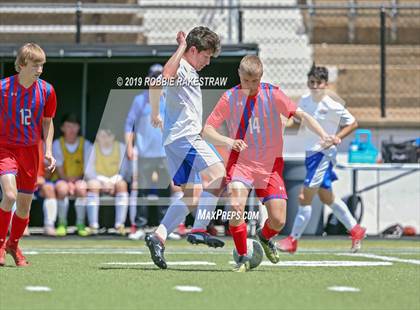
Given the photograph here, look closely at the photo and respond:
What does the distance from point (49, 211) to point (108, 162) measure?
102cm

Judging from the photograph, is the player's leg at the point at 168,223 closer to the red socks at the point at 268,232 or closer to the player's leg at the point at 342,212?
the red socks at the point at 268,232

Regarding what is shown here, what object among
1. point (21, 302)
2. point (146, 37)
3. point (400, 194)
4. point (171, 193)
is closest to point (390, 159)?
point (400, 194)

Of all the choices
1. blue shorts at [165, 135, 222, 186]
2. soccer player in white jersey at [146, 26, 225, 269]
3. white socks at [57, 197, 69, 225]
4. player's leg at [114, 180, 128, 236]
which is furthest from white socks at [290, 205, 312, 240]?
white socks at [57, 197, 69, 225]

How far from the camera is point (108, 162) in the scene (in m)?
15.4

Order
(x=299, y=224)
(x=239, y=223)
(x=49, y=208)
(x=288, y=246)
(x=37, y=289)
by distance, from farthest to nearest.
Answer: (x=49, y=208), (x=299, y=224), (x=288, y=246), (x=239, y=223), (x=37, y=289)

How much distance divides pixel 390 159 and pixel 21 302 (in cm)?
994

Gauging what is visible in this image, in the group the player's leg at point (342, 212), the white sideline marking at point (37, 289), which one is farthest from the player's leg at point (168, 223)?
the player's leg at point (342, 212)

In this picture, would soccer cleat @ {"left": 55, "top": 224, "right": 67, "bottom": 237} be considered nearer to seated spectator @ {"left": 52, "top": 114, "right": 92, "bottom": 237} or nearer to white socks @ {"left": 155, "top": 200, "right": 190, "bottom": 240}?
seated spectator @ {"left": 52, "top": 114, "right": 92, "bottom": 237}

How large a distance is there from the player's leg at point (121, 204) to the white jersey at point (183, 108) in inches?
233

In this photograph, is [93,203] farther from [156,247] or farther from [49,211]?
[156,247]

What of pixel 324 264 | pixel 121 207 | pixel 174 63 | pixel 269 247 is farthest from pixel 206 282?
pixel 121 207

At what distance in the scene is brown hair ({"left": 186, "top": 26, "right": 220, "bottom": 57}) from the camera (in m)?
9.12

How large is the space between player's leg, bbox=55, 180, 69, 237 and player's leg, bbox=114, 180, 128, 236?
0.66 metres

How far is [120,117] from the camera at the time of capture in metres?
16.3
